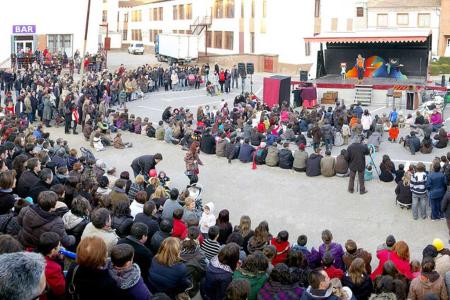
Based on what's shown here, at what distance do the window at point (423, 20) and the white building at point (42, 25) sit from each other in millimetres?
28337

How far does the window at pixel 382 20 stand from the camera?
52862mm

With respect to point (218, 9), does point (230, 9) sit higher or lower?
lower

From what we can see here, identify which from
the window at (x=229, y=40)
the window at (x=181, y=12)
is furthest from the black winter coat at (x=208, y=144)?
the window at (x=181, y=12)

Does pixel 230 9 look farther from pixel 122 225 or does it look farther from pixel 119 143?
pixel 122 225

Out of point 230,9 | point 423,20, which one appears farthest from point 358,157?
point 423,20

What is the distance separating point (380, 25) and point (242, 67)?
24.0m

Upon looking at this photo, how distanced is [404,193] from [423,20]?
42.1 m

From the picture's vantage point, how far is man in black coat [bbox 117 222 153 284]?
6.54 m

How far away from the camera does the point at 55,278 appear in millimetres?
5414

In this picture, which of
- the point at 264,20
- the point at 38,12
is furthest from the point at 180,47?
the point at 38,12

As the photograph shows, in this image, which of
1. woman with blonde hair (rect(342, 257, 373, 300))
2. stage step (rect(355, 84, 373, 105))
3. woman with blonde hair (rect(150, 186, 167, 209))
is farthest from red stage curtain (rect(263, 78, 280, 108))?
woman with blonde hair (rect(342, 257, 373, 300))

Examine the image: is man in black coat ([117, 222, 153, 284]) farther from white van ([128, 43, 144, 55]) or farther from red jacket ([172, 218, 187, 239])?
white van ([128, 43, 144, 55])

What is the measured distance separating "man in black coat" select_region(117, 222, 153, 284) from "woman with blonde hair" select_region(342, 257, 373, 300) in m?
2.43

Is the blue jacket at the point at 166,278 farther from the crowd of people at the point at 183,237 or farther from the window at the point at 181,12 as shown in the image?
the window at the point at 181,12
